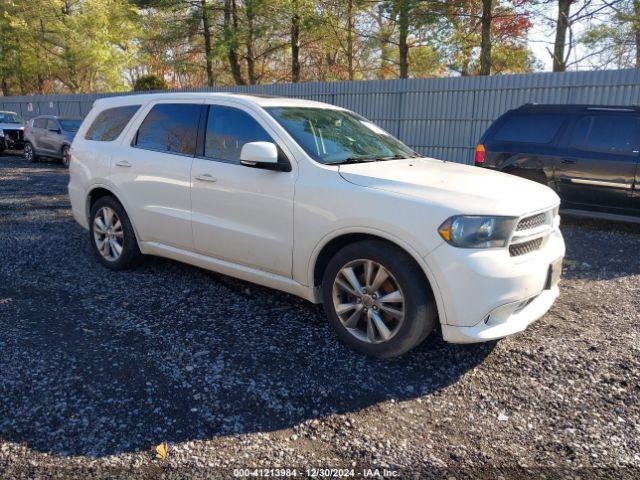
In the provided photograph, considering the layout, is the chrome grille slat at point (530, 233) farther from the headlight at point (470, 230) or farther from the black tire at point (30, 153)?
the black tire at point (30, 153)

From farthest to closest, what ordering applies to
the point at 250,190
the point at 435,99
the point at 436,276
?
1. the point at 435,99
2. the point at 250,190
3. the point at 436,276

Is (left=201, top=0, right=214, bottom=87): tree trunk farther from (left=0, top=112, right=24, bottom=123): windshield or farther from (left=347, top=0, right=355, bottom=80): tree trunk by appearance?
(left=0, top=112, right=24, bottom=123): windshield

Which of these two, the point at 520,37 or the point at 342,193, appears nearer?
the point at 342,193

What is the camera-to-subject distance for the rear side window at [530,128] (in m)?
7.58

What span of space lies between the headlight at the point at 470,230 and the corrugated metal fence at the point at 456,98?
9056 millimetres

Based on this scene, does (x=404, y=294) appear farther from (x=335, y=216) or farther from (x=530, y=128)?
(x=530, y=128)

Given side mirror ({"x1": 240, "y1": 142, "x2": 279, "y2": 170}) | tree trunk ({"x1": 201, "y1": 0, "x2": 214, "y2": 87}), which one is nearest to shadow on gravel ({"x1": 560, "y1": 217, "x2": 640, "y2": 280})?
side mirror ({"x1": 240, "y1": 142, "x2": 279, "y2": 170})

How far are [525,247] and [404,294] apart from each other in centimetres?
85

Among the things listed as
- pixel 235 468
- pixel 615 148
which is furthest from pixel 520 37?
pixel 235 468

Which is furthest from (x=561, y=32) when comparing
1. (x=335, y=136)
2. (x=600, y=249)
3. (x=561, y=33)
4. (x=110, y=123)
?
(x=110, y=123)

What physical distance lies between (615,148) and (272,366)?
6.18m

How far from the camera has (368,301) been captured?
339 centimetres

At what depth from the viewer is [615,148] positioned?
23.3ft

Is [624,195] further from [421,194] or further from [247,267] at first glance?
[247,267]
